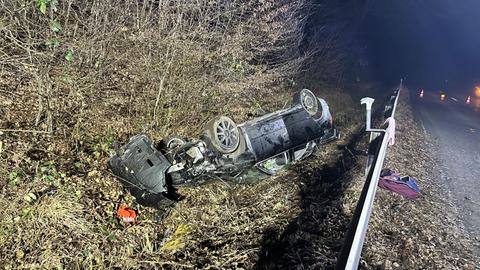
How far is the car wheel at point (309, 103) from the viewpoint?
7164 millimetres

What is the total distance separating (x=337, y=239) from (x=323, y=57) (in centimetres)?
1383

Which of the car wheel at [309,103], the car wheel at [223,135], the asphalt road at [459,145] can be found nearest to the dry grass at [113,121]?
the car wheel at [223,135]

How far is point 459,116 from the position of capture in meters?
15.4

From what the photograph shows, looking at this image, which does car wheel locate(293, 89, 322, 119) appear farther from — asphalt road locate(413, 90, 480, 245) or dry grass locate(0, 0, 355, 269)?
asphalt road locate(413, 90, 480, 245)

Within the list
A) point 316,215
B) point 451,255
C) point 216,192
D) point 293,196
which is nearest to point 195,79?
point 216,192

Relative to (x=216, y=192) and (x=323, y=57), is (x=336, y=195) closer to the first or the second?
(x=216, y=192)

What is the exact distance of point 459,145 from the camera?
1148 centimetres

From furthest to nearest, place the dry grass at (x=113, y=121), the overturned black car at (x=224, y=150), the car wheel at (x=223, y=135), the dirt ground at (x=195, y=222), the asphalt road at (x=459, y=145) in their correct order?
the asphalt road at (x=459, y=145), the car wheel at (x=223, y=135), the overturned black car at (x=224, y=150), the dry grass at (x=113, y=121), the dirt ground at (x=195, y=222)

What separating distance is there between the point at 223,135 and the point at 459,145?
28.4 feet

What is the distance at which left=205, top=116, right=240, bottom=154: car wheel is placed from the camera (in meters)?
5.83

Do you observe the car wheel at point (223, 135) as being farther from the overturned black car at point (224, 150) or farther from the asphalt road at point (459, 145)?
the asphalt road at point (459, 145)

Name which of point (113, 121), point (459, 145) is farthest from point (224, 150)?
point (459, 145)

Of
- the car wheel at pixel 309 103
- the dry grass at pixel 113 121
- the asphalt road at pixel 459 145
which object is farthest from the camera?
the asphalt road at pixel 459 145

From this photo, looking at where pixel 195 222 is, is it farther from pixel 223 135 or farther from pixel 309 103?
pixel 309 103
